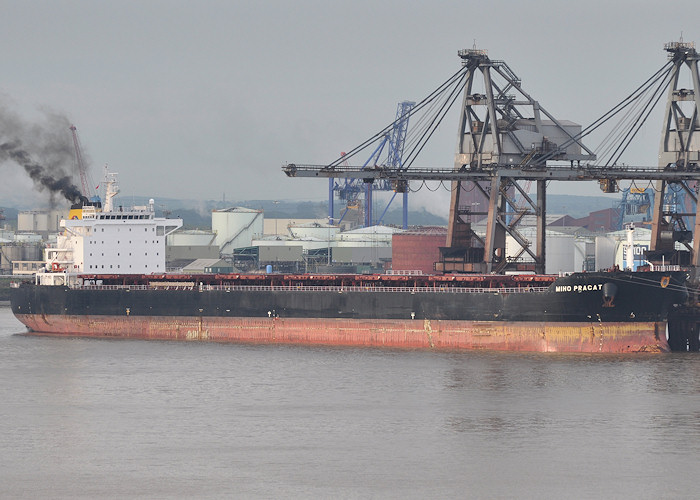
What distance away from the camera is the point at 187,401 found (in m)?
35.6

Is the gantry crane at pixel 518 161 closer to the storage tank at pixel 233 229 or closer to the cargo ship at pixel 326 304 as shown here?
→ the cargo ship at pixel 326 304

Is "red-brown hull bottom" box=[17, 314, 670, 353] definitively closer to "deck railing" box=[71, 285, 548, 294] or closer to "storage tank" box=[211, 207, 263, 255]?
"deck railing" box=[71, 285, 548, 294]

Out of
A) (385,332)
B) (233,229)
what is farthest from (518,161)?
(233,229)

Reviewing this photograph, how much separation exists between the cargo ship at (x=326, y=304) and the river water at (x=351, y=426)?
168 centimetres

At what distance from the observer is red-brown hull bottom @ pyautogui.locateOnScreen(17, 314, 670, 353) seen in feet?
153

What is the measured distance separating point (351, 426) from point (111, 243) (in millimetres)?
31871

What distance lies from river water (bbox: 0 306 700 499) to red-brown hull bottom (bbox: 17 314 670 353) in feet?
3.78

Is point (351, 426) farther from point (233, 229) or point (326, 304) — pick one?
point (233, 229)

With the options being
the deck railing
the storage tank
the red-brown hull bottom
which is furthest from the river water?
the storage tank

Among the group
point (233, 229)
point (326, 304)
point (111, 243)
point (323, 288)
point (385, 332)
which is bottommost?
point (385, 332)

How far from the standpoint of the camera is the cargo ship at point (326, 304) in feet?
153

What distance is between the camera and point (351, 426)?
31.9 m

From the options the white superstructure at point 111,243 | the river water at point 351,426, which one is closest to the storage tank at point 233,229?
the white superstructure at point 111,243

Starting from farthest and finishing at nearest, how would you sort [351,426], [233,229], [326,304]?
[233,229]
[326,304]
[351,426]
